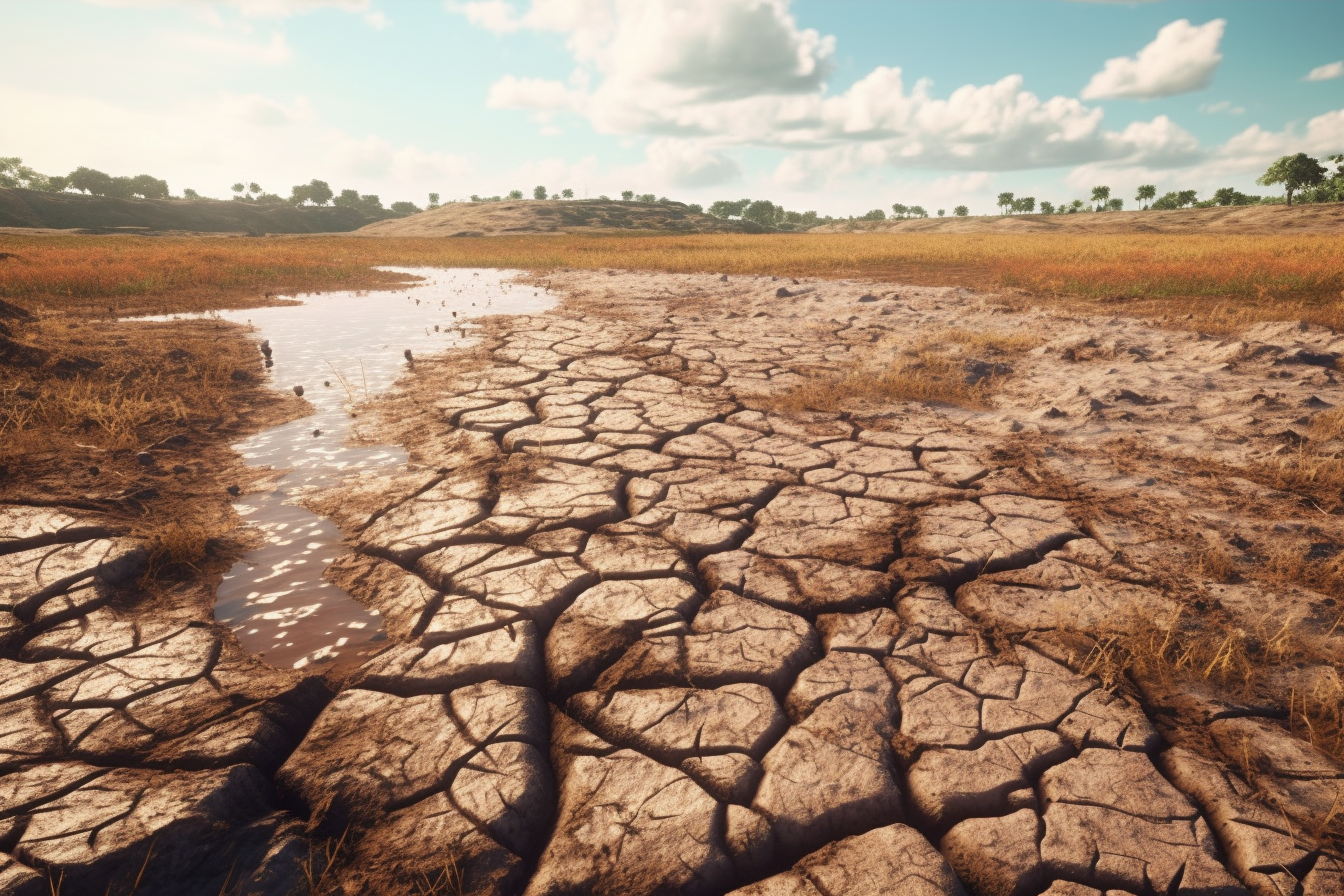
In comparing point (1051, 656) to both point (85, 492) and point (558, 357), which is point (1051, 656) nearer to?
point (85, 492)

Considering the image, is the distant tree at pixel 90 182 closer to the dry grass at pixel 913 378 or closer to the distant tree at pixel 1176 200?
the dry grass at pixel 913 378

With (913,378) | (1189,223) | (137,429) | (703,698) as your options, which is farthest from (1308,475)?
(1189,223)

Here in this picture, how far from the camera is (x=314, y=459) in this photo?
383 cm

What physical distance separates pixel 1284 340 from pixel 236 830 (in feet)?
27.1

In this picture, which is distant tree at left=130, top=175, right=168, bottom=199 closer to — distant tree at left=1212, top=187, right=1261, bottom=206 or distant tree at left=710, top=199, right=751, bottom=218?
distant tree at left=710, top=199, right=751, bottom=218

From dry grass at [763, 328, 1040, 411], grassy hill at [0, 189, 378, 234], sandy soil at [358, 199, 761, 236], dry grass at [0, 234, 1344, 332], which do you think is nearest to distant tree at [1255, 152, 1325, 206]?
sandy soil at [358, 199, 761, 236]

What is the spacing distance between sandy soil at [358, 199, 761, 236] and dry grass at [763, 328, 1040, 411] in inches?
1541

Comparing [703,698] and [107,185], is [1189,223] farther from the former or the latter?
[107,185]

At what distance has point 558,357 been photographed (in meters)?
6.08

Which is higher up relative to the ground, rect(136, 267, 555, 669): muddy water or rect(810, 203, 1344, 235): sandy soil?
rect(810, 203, 1344, 235): sandy soil

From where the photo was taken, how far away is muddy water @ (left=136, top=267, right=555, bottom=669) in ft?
7.56

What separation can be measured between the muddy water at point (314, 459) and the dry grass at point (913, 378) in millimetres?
2944

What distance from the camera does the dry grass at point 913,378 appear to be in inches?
190

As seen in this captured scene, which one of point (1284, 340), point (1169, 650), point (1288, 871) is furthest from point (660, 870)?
point (1284, 340)
